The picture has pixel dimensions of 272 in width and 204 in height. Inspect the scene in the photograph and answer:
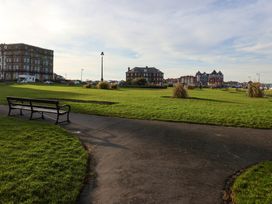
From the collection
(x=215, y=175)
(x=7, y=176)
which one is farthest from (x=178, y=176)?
(x=7, y=176)

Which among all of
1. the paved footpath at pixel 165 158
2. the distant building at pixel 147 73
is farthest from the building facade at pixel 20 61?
the paved footpath at pixel 165 158

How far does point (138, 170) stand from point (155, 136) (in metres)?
3.29

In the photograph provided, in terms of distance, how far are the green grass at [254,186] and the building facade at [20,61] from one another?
396 feet

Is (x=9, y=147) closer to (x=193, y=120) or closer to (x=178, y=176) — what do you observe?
(x=178, y=176)

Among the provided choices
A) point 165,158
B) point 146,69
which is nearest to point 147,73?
point 146,69

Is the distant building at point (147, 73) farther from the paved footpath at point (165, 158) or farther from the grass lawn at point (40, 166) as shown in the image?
the grass lawn at point (40, 166)

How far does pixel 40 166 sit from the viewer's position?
6.20 m

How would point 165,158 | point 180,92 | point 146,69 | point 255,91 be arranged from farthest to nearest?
point 146,69
point 255,91
point 180,92
point 165,158

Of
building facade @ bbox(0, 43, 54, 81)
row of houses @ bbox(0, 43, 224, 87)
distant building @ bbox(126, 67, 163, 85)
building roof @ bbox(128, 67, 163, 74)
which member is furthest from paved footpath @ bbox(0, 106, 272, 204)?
building roof @ bbox(128, 67, 163, 74)

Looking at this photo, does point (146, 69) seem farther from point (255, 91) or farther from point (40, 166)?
point (40, 166)

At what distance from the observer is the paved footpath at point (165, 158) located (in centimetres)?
514

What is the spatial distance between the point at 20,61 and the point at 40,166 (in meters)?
125

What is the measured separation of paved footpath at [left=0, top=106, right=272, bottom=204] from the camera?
5.14 m

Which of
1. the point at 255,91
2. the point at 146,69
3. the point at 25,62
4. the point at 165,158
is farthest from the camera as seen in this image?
the point at 146,69
